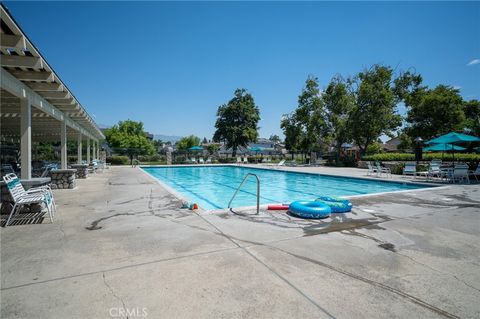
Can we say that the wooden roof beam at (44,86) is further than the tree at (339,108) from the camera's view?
No

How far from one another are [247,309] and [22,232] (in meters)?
4.18

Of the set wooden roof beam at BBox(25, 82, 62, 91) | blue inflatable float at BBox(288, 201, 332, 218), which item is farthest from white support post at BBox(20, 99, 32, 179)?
blue inflatable float at BBox(288, 201, 332, 218)

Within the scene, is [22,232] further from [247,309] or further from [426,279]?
[426,279]

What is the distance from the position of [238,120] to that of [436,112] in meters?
27.2

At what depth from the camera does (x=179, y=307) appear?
2.17 metres

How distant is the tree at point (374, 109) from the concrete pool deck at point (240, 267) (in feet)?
71.8

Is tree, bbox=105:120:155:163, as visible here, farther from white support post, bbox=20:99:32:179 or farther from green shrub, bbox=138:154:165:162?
white support post, bbox=20:99:32:179

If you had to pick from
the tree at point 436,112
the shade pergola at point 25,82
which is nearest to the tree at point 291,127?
the tree at point 436,112

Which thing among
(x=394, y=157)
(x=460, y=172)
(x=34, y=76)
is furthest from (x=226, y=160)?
(x=34, y=76)

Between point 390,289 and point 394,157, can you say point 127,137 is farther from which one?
point 390,289

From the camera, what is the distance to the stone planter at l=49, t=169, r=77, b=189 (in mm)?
9500

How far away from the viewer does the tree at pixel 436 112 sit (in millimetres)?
26625

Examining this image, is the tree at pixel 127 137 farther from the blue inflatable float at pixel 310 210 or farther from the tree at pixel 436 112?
the blue inflatable float at pixel 310 210

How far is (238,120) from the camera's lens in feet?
144
